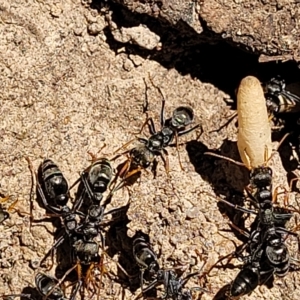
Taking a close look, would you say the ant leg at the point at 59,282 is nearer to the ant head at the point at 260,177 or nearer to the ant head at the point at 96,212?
the ant head at the point at 96,212

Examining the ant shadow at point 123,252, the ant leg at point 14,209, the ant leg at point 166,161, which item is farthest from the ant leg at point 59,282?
the ant leg at point 166,161

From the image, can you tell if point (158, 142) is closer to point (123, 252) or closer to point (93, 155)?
point (93, 155)

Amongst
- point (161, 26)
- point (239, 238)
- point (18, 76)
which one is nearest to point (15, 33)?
point (18, 76)

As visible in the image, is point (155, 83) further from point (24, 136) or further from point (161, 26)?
point (24, 136)

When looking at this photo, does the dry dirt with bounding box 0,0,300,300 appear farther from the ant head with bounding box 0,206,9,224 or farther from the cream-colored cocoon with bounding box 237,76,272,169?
the cream-colored cocoon with bounding box 237,76,272,169

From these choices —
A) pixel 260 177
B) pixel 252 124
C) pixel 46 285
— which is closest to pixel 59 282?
pixel 46 285

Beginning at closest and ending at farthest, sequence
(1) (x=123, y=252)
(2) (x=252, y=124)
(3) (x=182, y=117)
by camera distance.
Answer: (2) (x=252, y=124), (3) (x=182, y=117), (1) (x=123, y=252)
